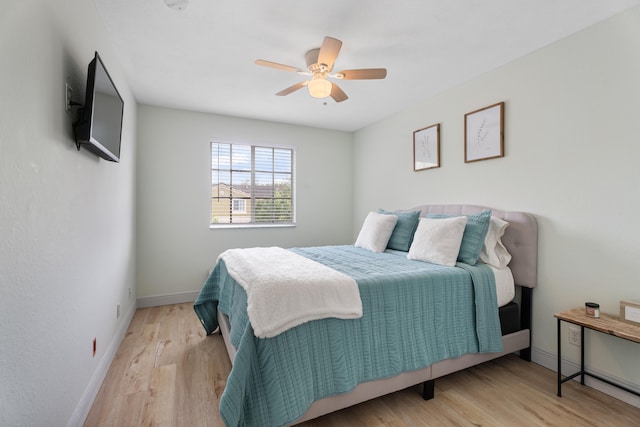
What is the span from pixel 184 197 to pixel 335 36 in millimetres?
2773

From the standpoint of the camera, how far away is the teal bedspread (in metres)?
1.45

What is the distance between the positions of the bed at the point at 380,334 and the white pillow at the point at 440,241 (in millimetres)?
45

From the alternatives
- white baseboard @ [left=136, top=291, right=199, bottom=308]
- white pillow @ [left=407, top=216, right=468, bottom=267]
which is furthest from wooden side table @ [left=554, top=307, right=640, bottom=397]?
white baseboard @ [left=136, top=291, right=199, bottom=308]

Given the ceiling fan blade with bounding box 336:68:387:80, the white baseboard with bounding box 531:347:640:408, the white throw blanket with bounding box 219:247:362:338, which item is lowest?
the white baseboard with bounding box 531:347:640:408

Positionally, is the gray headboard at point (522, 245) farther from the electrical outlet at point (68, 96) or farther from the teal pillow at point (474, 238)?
the electrical outlet at point (68, 96)

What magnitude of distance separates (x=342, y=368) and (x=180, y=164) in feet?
10.9

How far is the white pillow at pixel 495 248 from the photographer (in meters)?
2.44

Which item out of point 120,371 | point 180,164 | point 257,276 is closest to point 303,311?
point 257,276

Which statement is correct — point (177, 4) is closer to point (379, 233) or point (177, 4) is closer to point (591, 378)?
point (379, 233)

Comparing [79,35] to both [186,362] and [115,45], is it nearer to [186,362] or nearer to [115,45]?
[115,45]

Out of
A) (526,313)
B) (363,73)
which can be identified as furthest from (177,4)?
(526,313)

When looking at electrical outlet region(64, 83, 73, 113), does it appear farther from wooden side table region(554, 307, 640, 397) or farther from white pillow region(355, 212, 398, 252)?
wooden side table region(554, 307, 640, 397)

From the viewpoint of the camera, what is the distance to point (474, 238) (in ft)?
7.90

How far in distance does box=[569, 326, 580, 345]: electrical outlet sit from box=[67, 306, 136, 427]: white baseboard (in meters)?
3.20
